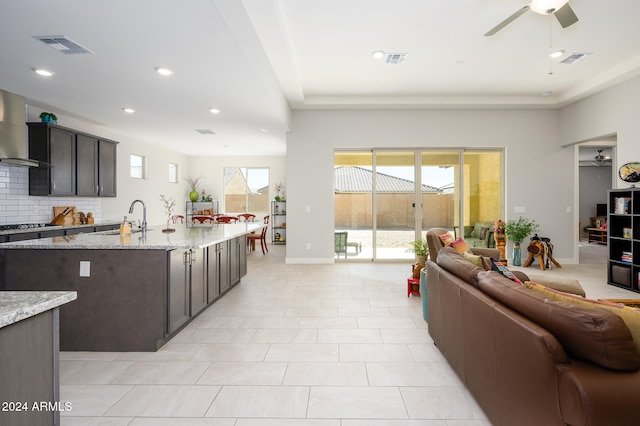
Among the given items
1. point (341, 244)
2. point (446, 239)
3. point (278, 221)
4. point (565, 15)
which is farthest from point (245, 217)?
point (565, 15)

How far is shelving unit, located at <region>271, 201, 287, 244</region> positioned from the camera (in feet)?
34.3

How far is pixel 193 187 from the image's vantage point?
10.8 meters

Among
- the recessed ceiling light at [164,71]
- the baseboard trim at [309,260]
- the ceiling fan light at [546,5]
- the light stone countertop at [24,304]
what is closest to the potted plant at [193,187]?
the baseboard trim at [309,260]

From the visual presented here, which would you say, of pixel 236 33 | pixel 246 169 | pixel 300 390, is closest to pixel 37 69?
pixel 236 33

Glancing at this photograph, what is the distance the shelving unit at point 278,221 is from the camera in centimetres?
1045

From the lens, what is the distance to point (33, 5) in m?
2.70

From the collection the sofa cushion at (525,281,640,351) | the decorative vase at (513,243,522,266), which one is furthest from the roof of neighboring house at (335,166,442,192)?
the sofa cushion at (525,281,640,351)

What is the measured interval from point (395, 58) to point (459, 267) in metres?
3.54

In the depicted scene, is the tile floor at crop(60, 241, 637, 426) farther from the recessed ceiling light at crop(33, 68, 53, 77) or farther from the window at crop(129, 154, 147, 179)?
the window at crop(129, 154, 147, 179)

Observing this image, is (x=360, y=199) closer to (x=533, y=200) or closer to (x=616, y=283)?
(x=533, y=200)

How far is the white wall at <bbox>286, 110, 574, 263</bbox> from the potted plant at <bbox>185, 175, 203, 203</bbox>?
477 cm

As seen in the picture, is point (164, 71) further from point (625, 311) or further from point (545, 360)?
point (625, 311)

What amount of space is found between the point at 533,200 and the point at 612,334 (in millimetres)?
6479

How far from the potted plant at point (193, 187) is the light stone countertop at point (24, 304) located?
9.62 metres
